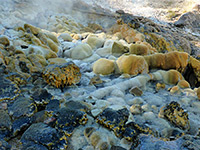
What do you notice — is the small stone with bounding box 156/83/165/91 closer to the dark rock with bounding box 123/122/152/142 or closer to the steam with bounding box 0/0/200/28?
the dark rock with bounding box 123/122/152/142

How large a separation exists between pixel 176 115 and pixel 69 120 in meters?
1.16

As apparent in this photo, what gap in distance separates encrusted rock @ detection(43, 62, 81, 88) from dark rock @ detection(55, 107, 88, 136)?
29.2 inches

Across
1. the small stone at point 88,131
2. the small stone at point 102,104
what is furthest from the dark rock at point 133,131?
the small stone at point 102,104

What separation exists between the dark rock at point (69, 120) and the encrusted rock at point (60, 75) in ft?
2.43

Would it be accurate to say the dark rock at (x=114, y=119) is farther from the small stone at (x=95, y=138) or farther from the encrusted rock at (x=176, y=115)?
the encrusted rock at (x=176, y=115)

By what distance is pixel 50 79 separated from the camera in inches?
97.2

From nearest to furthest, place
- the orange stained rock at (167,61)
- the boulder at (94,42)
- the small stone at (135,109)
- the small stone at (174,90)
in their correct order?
the small stone at (135,109)
the small stone at (174,90)
the orange stained rock at (167,61)
the boulder at (94,42)

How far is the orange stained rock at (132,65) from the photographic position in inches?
118

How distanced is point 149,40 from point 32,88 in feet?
13.8

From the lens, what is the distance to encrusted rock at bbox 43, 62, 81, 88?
2.46 metres

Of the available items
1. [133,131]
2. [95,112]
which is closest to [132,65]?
[95,112]

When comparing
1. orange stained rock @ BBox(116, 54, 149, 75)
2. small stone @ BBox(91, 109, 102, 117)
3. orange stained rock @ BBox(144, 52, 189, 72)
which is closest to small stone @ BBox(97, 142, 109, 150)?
small stone @ BBox(91, 109, 102, 117)

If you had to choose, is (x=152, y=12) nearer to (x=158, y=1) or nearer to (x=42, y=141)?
(x=158, y=1)

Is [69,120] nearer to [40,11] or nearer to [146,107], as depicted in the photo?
[146,107]
